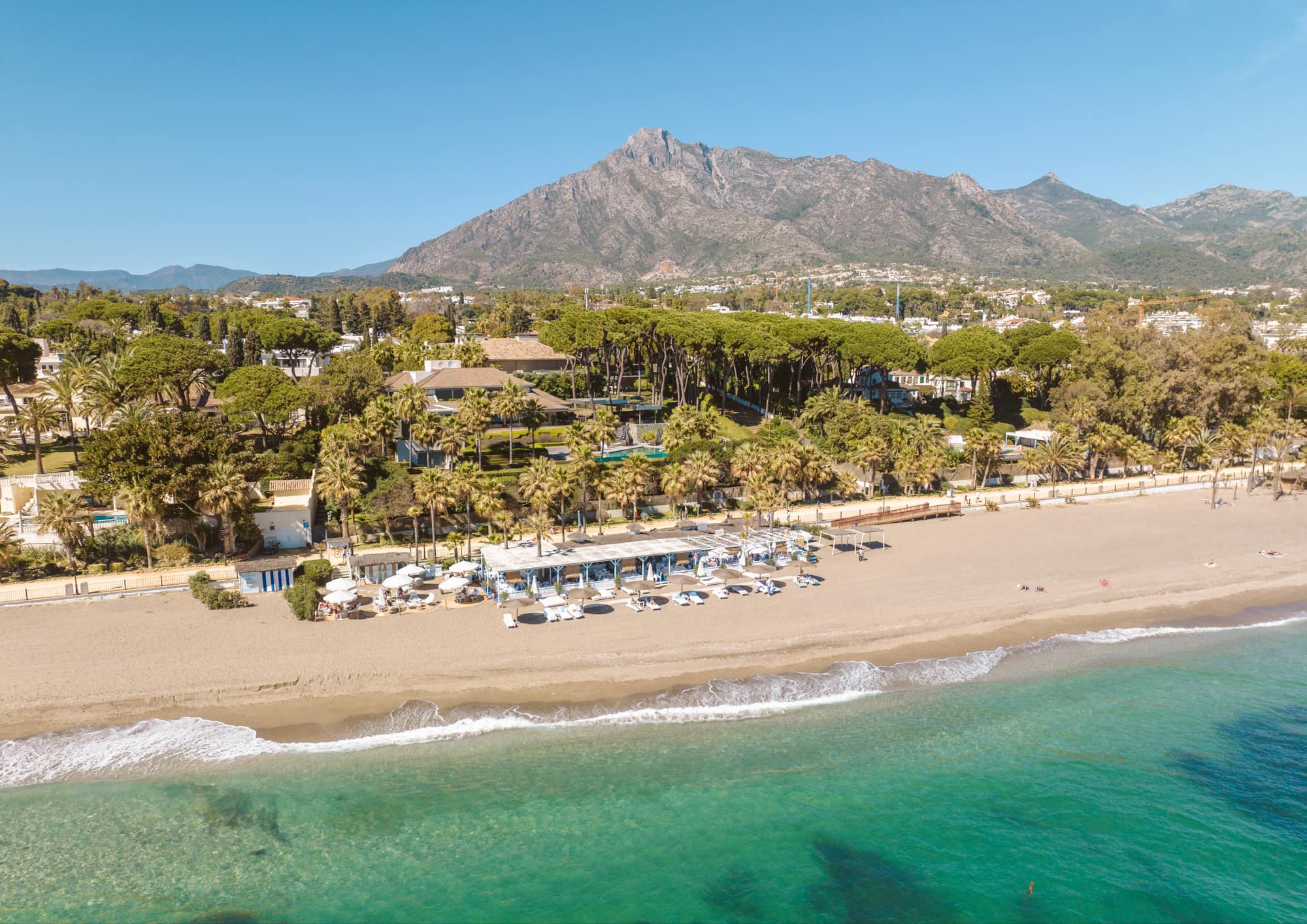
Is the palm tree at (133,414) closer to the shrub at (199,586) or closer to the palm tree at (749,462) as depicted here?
the shrub at (199,586)

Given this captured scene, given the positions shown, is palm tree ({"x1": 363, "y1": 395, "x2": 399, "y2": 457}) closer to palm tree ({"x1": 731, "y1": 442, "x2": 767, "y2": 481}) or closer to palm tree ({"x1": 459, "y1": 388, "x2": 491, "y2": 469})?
palm tree ({"x1": 459, "y1": 388, "x2": 491, "y2": 469})

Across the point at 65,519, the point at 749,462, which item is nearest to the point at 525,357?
the point at 749,462

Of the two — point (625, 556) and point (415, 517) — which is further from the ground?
point (415, 517)

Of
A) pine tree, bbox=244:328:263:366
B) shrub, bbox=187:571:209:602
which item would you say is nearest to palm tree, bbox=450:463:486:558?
shrub, bbox=187:571:209:602

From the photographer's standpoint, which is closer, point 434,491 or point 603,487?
point 434,491

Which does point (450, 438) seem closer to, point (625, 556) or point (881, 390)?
point (625, 556)

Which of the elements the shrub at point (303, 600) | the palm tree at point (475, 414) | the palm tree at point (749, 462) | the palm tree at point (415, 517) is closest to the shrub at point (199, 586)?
the shrub at point (303, 600)

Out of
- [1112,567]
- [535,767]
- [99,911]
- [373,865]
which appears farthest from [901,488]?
[99,911]

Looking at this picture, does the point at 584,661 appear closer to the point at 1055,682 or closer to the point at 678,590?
the point at 678,590
